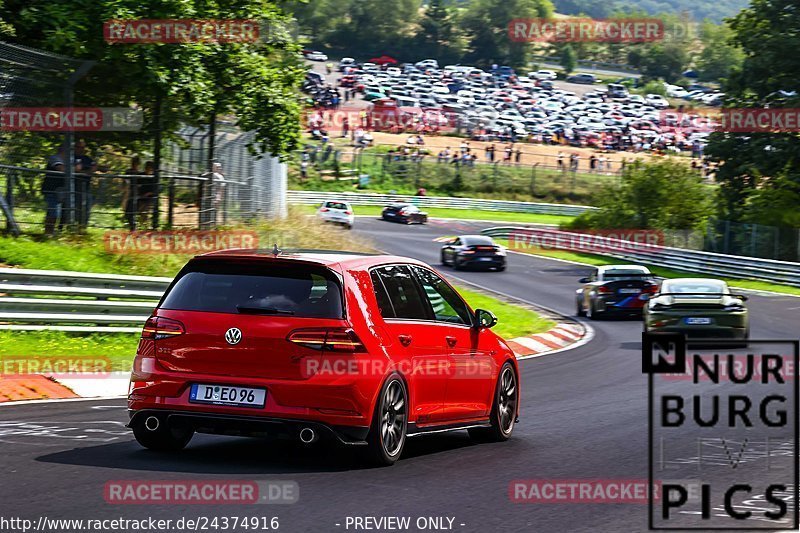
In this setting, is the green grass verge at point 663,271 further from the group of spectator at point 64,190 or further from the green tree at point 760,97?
the group of spectator at point 64,190

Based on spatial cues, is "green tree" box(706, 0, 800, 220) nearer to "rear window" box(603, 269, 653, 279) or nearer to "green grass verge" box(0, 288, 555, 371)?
"rear window" box(603, 269, 653, 279)

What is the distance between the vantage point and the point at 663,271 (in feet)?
154

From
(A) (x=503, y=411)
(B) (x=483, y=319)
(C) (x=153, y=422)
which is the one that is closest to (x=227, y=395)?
(C) (x=153, y=422)

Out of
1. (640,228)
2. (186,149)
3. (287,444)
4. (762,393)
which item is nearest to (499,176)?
A: (640,228)

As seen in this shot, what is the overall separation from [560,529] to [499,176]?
7759 cm

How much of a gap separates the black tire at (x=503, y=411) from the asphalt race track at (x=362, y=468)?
0.49ft

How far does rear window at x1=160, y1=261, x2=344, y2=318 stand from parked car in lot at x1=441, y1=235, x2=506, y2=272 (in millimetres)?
34079

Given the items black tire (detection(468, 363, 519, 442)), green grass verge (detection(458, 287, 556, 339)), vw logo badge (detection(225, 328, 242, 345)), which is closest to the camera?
vw logo badge (detection(225, 328, 242, 345))

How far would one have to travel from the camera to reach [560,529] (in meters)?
6.84

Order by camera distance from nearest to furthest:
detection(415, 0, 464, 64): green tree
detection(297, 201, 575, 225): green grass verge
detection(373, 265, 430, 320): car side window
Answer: detection(373, 265, 430, 320): car side window < detection(297, 201, 575, 225): green grass verge < detection(415, 0, 464, 64): green tree

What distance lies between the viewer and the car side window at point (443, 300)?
9883 mm

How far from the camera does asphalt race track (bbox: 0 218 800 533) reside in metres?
6.98

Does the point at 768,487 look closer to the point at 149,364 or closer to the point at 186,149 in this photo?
the point at 149,364

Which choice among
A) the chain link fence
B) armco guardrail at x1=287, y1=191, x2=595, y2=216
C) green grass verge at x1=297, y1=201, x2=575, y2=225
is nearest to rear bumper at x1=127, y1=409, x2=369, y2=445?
armco guardrail at x1=287, y1=191, x2=595, y2=216
